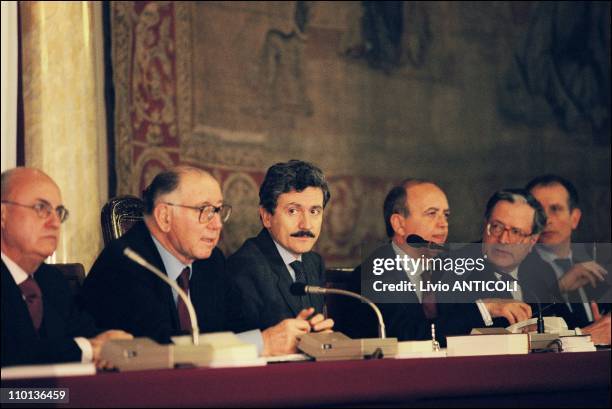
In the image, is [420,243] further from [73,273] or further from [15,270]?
[15,270]

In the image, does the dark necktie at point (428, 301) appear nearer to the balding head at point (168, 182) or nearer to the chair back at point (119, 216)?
the balding head at point (168, 182)

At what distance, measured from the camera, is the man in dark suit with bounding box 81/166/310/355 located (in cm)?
426

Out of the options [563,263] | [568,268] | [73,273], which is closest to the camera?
[73,273]

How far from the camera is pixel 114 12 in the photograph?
27.0 feet

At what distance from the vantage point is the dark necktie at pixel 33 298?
3.85 m

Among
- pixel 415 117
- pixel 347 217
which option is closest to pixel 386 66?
pixel 415 117

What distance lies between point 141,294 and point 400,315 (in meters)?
1.43

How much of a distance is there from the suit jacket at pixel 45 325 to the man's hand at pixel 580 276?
2945mm

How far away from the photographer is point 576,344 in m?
4.70

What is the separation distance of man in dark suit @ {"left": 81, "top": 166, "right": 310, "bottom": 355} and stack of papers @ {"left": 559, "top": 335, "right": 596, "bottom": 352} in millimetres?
1194

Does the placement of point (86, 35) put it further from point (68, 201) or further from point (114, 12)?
point (68, 201)

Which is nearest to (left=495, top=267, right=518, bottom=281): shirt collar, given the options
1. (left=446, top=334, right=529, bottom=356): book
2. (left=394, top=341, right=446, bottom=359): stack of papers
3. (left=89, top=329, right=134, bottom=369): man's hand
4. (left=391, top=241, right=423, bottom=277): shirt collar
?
(left=391, top=241, right=423, bottom=277): shirt collar

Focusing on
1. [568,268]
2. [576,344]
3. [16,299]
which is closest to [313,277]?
[576,344]

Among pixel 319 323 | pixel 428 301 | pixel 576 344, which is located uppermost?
pixel 428 301
